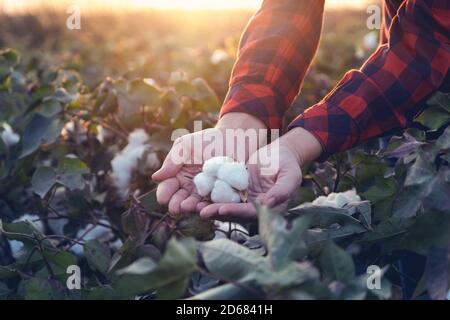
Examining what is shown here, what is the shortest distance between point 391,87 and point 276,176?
0.31 meters

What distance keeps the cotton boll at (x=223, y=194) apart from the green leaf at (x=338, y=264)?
432mm

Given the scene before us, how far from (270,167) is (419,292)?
46cm

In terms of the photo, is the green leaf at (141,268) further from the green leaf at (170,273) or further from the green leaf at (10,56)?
the green leaf at (10,56)

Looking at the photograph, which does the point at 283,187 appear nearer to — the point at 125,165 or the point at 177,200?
the point at 177,200

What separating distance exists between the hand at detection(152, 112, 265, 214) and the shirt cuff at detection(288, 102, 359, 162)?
128mm

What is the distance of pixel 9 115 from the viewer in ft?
6.97

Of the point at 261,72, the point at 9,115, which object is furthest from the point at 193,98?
the point at 9,115

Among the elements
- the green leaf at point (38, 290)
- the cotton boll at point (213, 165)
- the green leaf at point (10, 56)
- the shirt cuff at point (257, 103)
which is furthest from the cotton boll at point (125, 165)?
the green leaf at point (38, 290)

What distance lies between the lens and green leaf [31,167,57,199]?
5.19ft

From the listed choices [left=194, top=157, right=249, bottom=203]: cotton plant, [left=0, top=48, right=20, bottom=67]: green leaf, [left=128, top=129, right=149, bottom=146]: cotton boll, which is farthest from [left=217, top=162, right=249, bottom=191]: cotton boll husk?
[left=0, top=48, right=20, bottom=67]: green leaf

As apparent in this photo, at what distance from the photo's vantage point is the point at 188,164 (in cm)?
142

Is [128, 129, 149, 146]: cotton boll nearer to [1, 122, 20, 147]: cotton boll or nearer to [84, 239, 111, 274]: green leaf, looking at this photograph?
[1, 122, 20, 147]: cotton boll

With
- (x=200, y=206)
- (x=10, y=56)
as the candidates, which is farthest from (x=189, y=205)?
(x=10, y=56)
